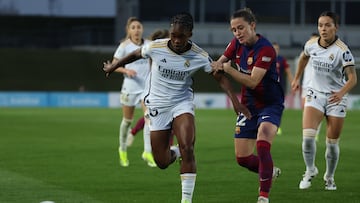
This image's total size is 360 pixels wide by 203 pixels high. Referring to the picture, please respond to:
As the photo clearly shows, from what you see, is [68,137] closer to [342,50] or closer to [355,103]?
[342,50]

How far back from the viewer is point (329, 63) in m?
12.5

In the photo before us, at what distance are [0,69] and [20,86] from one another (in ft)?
5.25

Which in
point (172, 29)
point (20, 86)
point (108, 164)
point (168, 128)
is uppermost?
point (172, 29)

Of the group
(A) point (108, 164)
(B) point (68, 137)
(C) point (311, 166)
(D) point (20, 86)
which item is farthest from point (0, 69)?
(C) point (311, 166)

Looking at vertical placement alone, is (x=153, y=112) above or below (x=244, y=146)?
above

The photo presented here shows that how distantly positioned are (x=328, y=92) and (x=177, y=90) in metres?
2.77

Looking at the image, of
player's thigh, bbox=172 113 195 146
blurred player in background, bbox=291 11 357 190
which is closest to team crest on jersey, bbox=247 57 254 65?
player's thigh, bbox=172 113 195 146

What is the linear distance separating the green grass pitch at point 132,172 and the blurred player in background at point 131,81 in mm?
363

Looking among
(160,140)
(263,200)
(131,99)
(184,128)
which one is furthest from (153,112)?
(131,99)

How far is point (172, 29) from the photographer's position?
10.4 m

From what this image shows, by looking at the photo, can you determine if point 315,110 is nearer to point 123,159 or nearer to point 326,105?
point 326,105

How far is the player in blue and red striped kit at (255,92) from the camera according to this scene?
1053cm

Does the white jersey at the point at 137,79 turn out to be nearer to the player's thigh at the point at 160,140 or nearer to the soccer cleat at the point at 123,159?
the soccer cleat at the point at 123,159

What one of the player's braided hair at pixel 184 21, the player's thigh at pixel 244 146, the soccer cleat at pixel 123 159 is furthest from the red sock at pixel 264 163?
the soccer cleat at pixel 123 159
